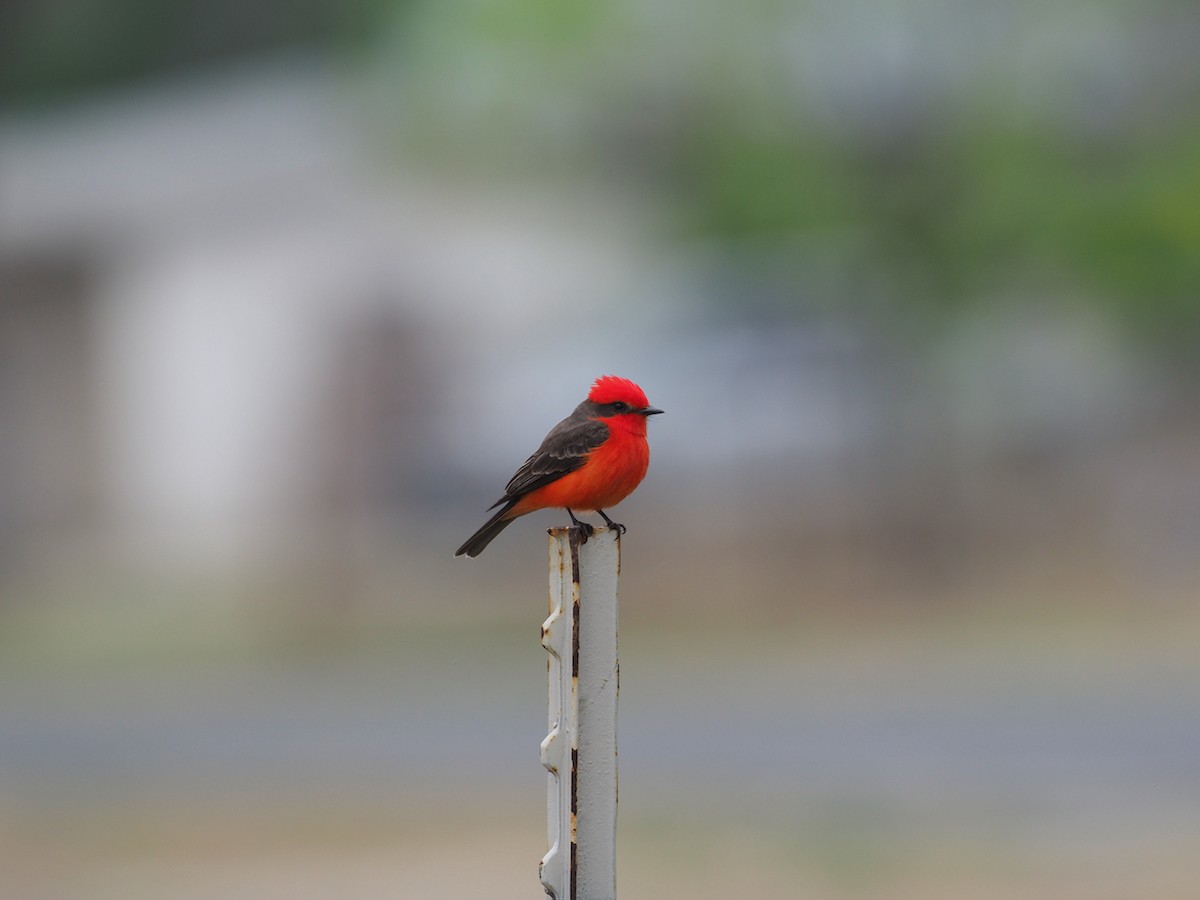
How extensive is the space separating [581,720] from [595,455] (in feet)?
6.82

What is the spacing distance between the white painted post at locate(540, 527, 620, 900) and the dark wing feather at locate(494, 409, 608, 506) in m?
1.96

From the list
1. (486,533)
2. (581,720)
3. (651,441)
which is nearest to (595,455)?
(486,533)

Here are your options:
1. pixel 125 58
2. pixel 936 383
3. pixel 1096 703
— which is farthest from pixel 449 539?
pixel 125 58

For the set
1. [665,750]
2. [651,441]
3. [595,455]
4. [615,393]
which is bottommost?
[665,750]

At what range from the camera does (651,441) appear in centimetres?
2255

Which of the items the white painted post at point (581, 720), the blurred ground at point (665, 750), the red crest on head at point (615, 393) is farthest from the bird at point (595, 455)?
the blurred ground at point (665, 750)

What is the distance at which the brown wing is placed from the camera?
17.6ft

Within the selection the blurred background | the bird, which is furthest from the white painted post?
the blurred background

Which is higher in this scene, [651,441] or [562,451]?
[651,441]

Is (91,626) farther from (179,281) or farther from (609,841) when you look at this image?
(609,841)

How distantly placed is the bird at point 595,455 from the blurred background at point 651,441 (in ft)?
13.0

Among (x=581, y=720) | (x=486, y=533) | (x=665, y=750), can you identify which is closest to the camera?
(x=581, y=720)

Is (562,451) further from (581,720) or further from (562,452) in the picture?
(581,720)

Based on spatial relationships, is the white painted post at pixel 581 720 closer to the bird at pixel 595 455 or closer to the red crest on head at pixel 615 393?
the bird at pixel 595 455
